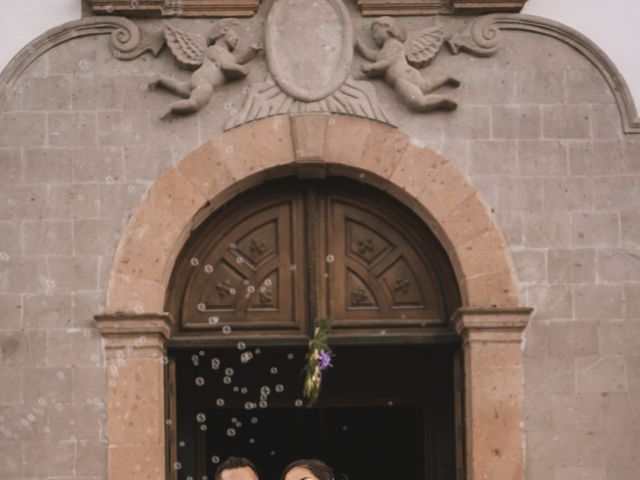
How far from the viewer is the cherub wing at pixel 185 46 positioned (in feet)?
40.5

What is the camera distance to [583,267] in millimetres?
12281

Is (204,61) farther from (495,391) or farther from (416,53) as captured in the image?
(495,391)

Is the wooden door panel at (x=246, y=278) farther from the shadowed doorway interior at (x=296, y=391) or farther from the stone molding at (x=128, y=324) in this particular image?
the stone molding at (x=128, y=324)

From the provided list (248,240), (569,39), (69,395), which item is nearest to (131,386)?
(69,395)

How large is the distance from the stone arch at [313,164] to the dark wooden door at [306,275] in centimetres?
29

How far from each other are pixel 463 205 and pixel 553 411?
1382 mm

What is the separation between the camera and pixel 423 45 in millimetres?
12406

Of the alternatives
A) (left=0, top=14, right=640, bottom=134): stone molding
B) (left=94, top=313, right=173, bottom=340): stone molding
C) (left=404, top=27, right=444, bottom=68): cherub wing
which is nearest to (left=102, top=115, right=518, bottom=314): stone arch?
(left=94, top=313, right=173, bottom=340): stone molding

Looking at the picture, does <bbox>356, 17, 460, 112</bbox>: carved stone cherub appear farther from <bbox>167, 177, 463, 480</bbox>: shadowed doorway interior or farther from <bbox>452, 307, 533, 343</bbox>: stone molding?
<bbox>452, 307, 533, 343</bbox>: stone molding

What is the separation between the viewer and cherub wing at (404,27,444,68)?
12.4 metres

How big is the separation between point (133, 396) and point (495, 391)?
2.21 meters

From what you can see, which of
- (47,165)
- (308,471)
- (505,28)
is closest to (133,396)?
(47,165)

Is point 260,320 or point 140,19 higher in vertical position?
point 140,19

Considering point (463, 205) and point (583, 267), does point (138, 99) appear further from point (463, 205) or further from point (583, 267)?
point (583, 267)
